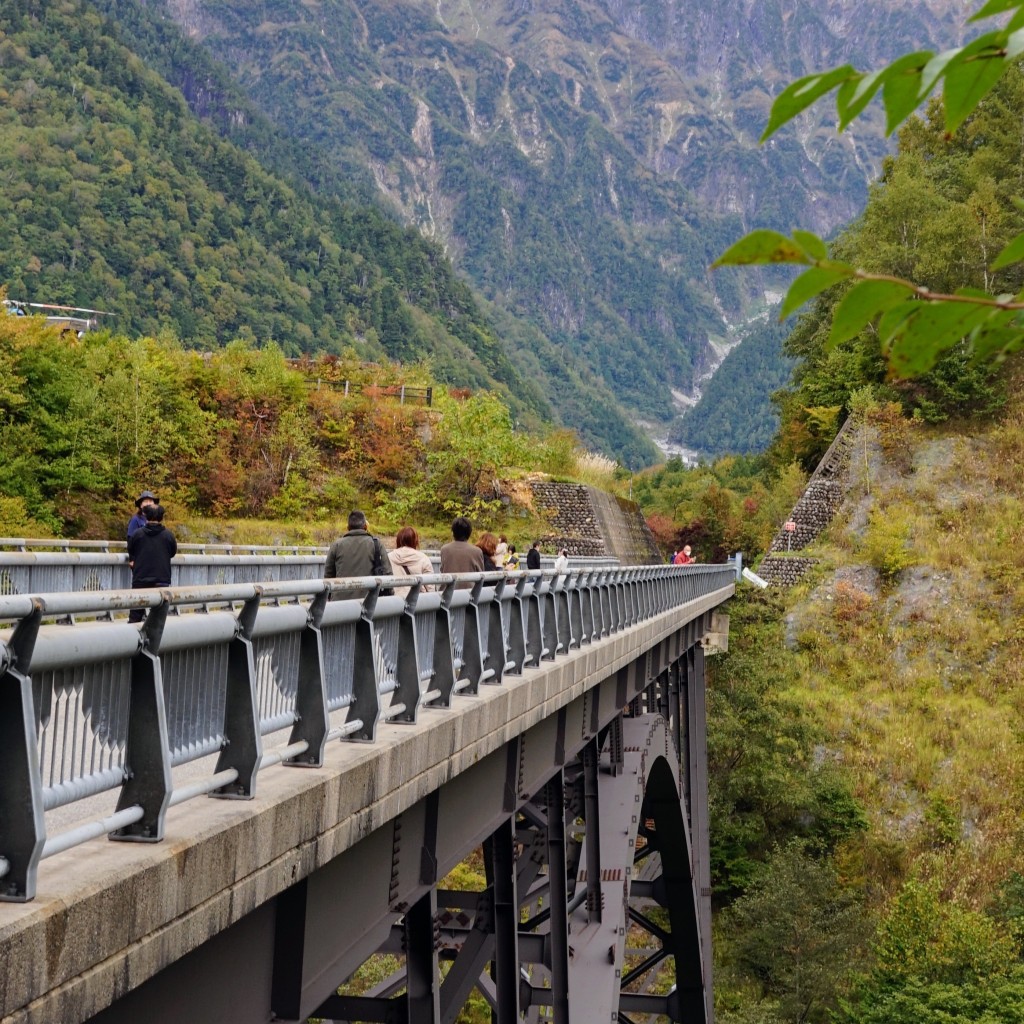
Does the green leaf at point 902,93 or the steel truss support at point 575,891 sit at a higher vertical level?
the green leaf at point 902,93

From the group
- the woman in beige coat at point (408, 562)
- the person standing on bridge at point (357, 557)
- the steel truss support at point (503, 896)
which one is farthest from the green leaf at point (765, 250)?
the woman in beige coat at point (408, 562)

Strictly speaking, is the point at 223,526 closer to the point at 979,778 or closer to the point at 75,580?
the point at 979,778

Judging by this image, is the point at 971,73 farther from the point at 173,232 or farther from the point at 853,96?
the point at 173,232

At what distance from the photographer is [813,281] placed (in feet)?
6.02

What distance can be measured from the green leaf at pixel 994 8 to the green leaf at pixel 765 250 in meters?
0.35

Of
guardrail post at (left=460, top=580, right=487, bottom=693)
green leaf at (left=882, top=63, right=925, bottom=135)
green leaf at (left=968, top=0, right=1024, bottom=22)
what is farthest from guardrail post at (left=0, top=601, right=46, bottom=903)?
guardrail post at (left=460, top=580, right=487, bottom=693)

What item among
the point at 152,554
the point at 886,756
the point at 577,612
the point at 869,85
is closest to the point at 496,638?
the point at 152,554

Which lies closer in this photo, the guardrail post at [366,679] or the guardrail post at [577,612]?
the guardrail post at [366,679]

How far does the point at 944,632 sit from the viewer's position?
1822 inches

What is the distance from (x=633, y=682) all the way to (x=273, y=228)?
473 ft

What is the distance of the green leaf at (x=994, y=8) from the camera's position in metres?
1.69

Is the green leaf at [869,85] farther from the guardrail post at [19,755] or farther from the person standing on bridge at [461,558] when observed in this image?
the person standing on bridge at [461,558]

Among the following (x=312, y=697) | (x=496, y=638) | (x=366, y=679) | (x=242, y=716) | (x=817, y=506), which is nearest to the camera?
(x=242, y=716)

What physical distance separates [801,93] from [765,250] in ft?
0.85
